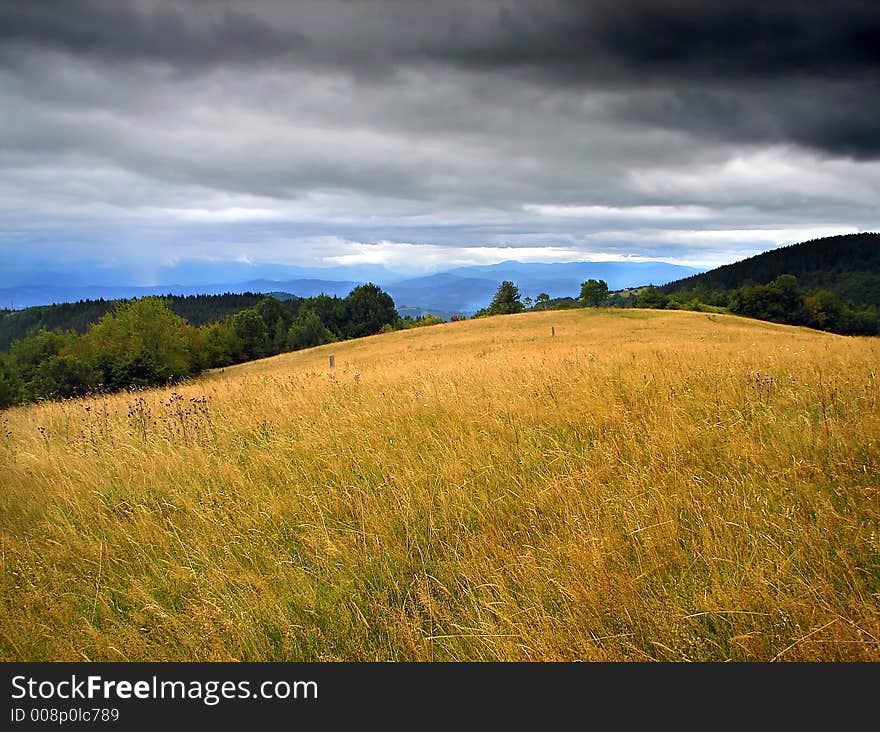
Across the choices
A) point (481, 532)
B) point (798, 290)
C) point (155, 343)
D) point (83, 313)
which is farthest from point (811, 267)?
point (83, 313)

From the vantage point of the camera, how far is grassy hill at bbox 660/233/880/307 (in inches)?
6678

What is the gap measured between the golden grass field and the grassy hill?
599ft

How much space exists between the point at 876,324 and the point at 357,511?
123722 mm

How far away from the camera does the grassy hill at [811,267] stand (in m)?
170

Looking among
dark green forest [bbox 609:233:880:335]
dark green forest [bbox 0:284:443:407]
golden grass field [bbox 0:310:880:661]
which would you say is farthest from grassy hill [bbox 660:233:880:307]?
golden grass field [bbox 0:310:880:661]

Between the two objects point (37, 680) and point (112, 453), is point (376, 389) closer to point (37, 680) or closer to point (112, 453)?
point (112, 453)

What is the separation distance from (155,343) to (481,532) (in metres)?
51.4

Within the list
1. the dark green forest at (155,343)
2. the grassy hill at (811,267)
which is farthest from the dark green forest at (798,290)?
the dark green forest at (155,343)

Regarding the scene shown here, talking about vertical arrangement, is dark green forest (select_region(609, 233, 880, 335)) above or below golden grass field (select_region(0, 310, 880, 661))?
above

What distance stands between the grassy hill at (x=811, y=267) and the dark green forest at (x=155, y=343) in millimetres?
122832

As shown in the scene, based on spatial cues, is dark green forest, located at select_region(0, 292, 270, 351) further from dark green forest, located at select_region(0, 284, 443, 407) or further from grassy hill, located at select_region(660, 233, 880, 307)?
grassy hill, located at select_region(660, 233, 880, 307)

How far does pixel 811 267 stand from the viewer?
184 meters

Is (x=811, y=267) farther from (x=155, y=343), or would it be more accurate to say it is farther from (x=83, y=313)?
(x=83, y=313)

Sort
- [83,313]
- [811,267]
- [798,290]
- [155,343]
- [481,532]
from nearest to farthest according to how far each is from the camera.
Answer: [481,532] → [155,343] → [798,290] → [83,313] → [811,267]
